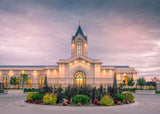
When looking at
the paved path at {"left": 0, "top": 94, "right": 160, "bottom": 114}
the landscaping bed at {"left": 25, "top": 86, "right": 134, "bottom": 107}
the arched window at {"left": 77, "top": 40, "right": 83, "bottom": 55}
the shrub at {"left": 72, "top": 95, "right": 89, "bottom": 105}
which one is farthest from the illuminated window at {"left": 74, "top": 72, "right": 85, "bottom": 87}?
the paved path at {"left": 0, "top": 94, "right": 160, "bottom": 114}

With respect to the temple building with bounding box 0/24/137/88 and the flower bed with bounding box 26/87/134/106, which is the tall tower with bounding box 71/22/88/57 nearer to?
the temple building with bounding box 0/24/137/88

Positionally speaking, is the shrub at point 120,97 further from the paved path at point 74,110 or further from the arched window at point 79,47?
the arched window at point 79,47

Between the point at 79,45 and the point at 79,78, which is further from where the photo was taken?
the point at 79,45

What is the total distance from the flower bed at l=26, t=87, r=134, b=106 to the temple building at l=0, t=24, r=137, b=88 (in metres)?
38.4

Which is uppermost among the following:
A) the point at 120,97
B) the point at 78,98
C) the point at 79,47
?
the point at 79,47

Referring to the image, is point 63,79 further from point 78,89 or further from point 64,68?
point 78,89

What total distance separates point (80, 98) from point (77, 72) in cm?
4616

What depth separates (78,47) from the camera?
74.9 m

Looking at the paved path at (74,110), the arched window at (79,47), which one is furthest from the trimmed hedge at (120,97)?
the arched window at (79,47)

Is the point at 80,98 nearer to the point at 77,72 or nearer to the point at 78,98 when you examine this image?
the point at 78,98

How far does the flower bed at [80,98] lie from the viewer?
19.4 meters

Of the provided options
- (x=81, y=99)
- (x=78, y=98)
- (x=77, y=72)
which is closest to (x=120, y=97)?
(x=81, y=99)

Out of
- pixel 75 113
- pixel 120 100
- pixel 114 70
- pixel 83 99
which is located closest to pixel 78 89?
pixel 83 99

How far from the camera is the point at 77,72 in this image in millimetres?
65500
